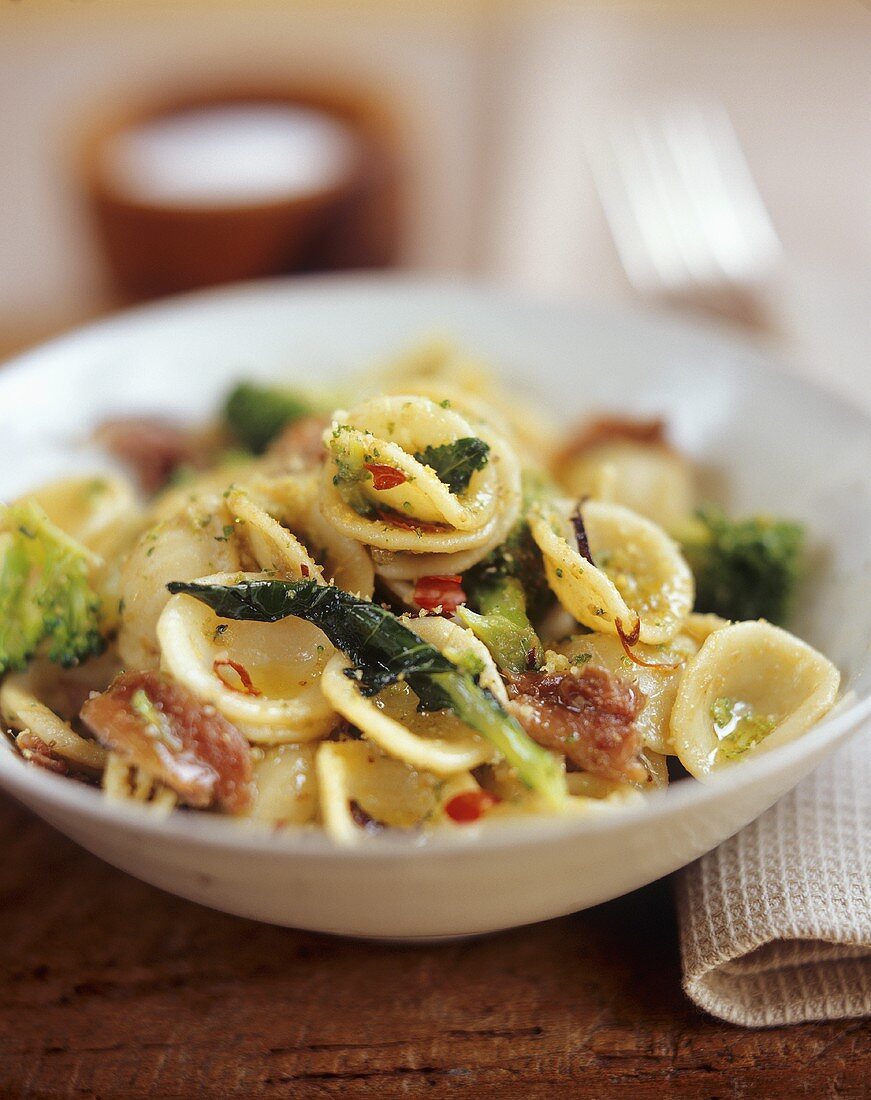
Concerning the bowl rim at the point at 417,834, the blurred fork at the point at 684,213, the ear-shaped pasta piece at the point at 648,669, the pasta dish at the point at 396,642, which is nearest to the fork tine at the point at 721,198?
the blurred fork at the point at 684,213

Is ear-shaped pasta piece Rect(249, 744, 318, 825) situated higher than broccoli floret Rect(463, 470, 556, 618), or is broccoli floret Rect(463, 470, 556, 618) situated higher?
broccoli floret Rect(463, 470, 556, 618)

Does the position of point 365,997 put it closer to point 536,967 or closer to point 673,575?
point 536,967

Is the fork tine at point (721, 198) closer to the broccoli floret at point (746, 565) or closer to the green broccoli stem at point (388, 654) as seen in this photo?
the broccoli floret at point (746, 565)

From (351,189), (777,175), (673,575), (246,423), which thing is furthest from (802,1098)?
(777,175)

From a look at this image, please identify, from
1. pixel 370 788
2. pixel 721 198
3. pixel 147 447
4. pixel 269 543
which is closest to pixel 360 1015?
pixel 370 788

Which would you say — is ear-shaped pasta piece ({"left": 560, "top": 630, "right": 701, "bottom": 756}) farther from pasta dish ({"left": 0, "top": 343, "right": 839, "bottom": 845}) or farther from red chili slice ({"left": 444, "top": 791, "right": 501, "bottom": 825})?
red chili slice ({"left": 444, "top": 791, "right": 501, "bottom": 825})

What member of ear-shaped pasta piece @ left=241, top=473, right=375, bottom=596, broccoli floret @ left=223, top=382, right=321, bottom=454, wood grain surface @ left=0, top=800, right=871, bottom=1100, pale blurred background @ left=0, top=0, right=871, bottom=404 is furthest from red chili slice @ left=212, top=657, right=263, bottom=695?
pale blurred background @ left=0, top=0, right=871, bottom=404
